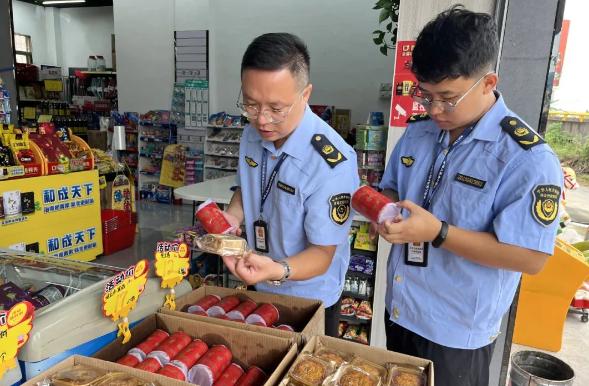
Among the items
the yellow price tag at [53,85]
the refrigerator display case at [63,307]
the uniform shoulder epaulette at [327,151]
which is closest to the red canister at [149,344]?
the refrigerator display case at [63,307]

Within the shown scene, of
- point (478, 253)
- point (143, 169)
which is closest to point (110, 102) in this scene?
point (143, 169)

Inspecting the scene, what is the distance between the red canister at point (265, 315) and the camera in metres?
1.38

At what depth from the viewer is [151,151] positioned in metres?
8.88

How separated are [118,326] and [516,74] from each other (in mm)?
2431

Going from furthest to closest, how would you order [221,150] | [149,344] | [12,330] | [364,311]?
[221,150] → [364,311] → [149,344] → [12,330]

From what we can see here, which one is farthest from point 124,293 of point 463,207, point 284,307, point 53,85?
point 53,85

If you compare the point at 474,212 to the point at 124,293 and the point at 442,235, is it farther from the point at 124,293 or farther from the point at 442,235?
the point at 124,293

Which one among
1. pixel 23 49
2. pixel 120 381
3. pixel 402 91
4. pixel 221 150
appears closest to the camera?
pixel 120 381

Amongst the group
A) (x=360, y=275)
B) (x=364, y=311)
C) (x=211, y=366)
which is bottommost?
(x=364, y=311)

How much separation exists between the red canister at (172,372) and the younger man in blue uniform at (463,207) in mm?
706

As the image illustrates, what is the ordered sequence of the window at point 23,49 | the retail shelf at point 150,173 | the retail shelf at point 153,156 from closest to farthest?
the retail shelf at point 153,156 → the retail shelf at point 150,173 → the window at point 23,49

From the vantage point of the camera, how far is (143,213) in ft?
25.7

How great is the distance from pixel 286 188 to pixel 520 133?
79cm

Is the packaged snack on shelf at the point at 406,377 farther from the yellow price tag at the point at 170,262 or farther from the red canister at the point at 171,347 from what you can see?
the yellow price tag at the point at 170,262
